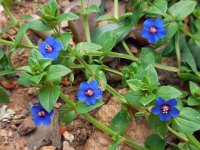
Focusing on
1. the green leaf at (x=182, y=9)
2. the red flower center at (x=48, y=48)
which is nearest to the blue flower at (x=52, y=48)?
the red flower center at (x=48, y=48)

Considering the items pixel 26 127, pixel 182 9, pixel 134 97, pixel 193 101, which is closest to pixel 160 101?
pixel 134 97

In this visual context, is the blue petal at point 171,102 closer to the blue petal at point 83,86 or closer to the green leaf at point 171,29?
the blue petal at point 83,86

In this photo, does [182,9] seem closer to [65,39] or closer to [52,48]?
[65,39]

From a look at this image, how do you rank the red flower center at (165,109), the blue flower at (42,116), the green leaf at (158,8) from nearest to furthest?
the red flower center at (165,109) → the blue flower at (42,116) → the green leaf at (158,8)

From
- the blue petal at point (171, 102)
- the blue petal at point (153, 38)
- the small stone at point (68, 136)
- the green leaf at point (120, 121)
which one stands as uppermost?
the blue petal at point (153, 38)

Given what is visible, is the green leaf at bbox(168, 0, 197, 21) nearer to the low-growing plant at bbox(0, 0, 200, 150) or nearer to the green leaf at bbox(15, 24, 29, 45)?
the low-growing plant at bbox(0, 0, 200, 150)

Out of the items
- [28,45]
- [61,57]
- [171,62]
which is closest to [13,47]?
[28,45]
